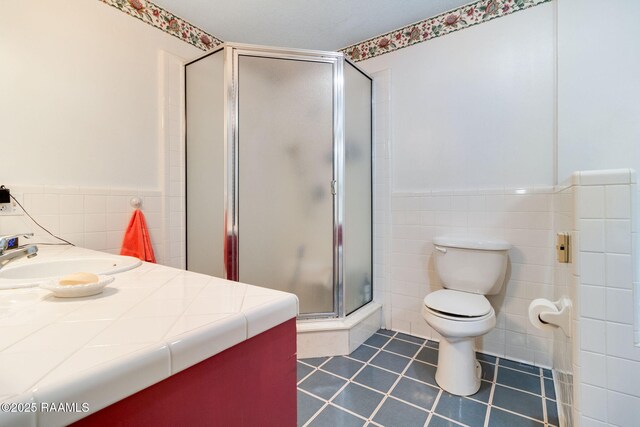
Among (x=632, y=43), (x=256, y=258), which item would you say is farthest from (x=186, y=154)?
(x=632, y=43)

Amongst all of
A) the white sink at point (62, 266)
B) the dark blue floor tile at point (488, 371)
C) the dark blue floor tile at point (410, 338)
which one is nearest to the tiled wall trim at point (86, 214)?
the white sink at point (62, 266)

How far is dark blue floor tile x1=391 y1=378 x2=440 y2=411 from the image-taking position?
54.6 inches

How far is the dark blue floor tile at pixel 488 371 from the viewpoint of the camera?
1598 mm

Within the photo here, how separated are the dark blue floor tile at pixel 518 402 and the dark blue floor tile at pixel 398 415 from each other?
0.39 meters

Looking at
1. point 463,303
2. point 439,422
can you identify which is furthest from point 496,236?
point 439,422

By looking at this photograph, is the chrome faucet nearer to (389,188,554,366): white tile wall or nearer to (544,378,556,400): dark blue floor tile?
(389,188,554,366): white tile wall

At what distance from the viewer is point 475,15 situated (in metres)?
1.87

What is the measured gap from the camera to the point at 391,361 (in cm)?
176

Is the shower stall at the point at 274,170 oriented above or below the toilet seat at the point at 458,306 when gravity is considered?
above

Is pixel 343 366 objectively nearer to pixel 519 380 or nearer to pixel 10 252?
pixel 519 380

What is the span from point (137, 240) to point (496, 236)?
216 cm

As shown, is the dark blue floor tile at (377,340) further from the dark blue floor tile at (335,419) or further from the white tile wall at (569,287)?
the white tile wall at (569,287)

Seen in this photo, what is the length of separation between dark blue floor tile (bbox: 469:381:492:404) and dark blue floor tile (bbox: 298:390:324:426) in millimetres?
762

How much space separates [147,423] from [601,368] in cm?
119
